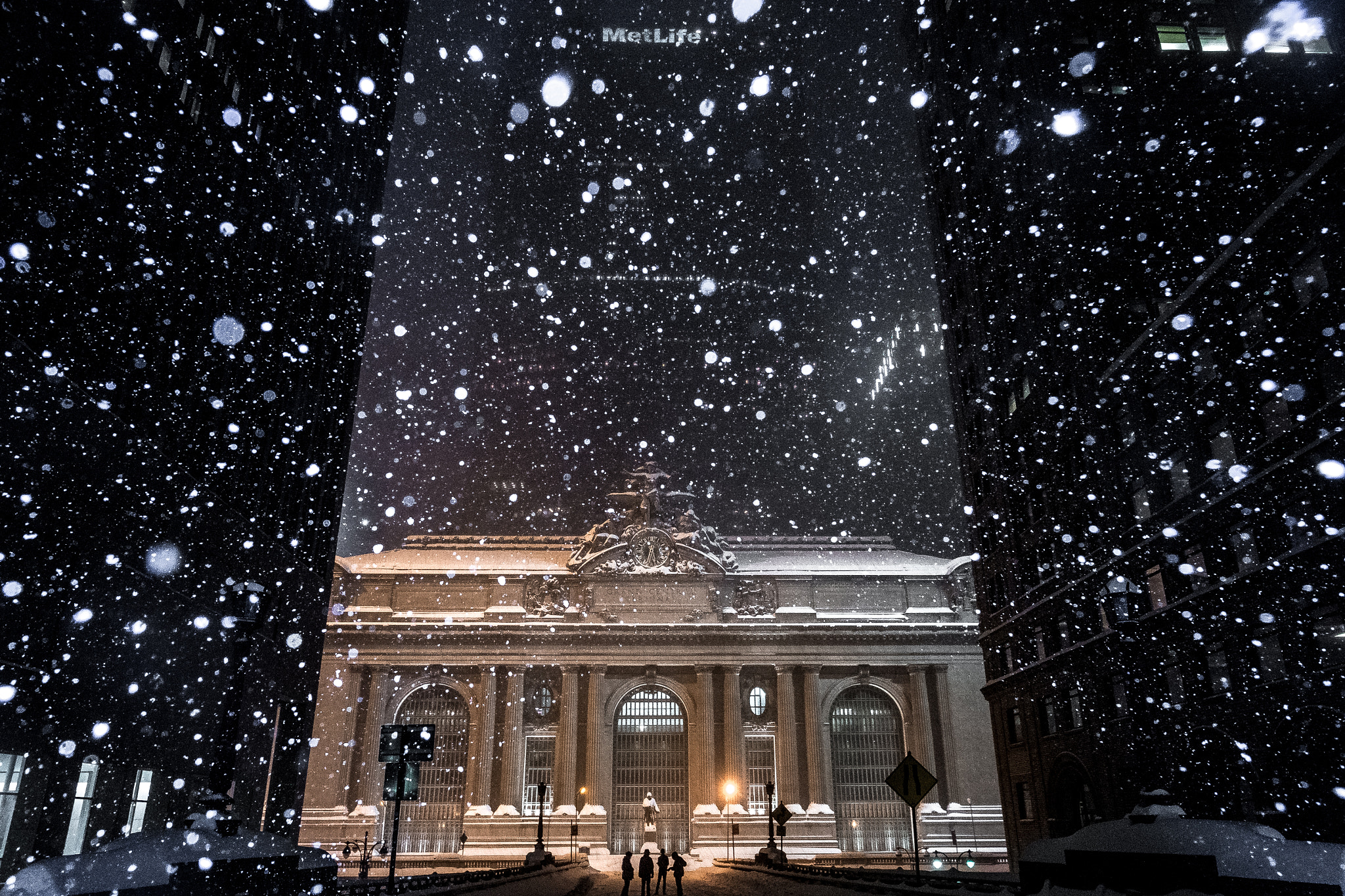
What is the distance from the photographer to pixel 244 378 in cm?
2091

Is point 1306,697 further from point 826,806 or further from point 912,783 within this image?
point 826,806

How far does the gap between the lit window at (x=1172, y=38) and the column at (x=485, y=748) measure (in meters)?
43.4

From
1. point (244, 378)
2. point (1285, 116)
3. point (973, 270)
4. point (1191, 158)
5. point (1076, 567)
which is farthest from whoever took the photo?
point (973, 270)

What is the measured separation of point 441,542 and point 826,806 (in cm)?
2998

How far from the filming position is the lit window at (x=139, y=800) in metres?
16.0

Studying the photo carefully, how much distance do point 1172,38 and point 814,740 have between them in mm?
37162

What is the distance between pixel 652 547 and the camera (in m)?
51.2

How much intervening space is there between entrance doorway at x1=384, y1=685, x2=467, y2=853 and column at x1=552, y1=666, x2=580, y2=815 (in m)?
5.27

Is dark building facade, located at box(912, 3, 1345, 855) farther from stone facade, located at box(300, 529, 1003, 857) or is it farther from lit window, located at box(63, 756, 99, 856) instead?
lit window, located at box(63, 756, 99, 856)

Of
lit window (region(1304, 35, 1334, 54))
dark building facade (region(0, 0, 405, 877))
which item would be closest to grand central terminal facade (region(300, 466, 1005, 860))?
dark building facade (region(0, 0, 405, 877))

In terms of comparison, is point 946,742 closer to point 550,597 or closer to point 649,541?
point 649,541

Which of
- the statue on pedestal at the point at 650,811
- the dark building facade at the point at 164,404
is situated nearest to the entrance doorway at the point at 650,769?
the statue on pedestal at the point at 650,811

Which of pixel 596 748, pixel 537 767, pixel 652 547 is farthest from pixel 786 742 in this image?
pixel 537 767

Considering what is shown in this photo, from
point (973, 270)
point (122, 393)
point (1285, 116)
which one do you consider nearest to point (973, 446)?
point (973, 270)
